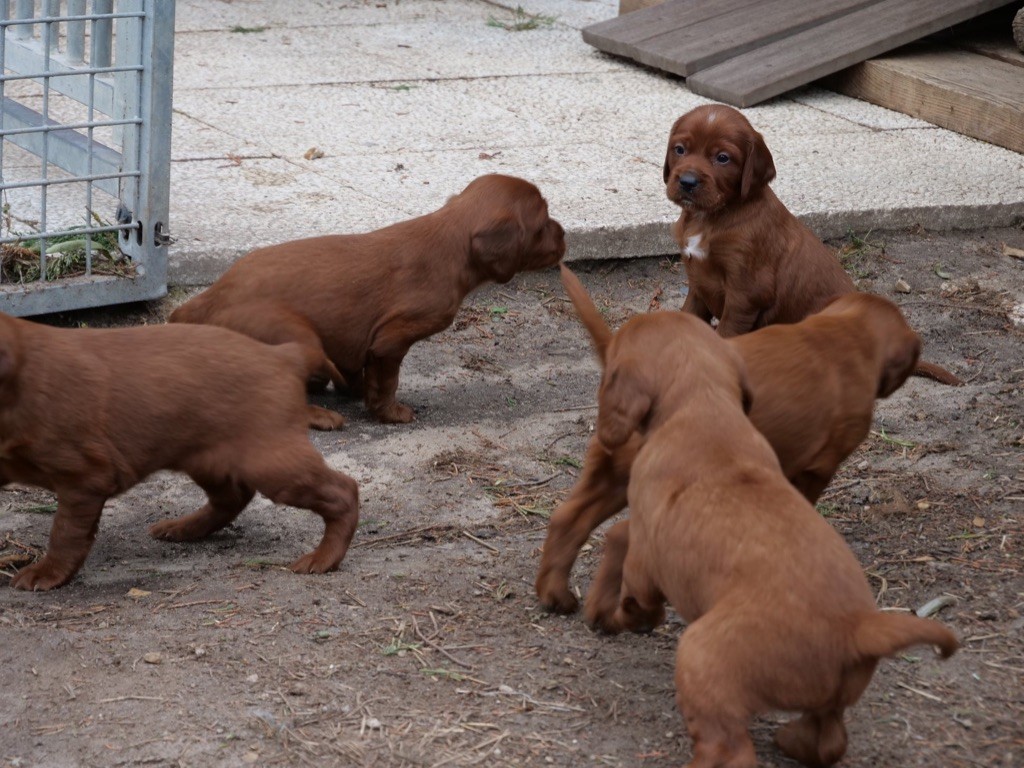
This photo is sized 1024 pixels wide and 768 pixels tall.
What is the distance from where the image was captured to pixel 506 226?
5961 mm

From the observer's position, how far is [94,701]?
3691 millimetres

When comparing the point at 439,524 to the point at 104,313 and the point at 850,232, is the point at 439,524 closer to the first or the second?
the point at 104,313

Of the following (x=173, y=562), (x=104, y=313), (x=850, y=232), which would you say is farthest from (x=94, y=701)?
(x=850, y=232)

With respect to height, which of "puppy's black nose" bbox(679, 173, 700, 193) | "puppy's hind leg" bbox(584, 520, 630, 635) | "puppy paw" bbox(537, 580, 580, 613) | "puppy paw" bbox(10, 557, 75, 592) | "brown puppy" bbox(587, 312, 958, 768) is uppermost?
"puppy's black nose" bbox(679, 173, 700, 193)

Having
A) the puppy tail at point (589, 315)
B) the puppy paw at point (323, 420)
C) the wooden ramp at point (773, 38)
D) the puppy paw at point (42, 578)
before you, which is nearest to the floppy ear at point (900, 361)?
the puppy tail at point (589, 315)

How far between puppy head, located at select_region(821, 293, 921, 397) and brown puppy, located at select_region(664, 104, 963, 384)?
1.27 metres

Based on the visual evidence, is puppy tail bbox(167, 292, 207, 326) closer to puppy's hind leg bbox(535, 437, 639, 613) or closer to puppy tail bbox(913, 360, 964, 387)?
puppy's hind leg bbox(535, 437, 639, 613)

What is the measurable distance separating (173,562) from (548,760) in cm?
176

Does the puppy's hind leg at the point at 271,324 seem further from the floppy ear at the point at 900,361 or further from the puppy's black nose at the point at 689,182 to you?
the floppy ear at the point at 900,361

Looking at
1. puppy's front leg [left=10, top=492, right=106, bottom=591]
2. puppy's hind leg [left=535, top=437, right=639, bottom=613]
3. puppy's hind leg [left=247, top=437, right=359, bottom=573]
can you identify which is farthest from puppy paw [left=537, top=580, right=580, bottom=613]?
puppy's front leg [left=10, top=492, right=106, bottom=591]

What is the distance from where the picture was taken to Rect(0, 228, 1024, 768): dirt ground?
143 inches

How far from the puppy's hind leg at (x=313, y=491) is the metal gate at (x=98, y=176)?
232 centimetres

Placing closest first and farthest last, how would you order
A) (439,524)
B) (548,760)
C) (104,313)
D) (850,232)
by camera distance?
(548,760) → (439,524) → (104,313) → (850,232)

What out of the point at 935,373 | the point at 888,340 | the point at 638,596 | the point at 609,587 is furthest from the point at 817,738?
the point at 935,373
